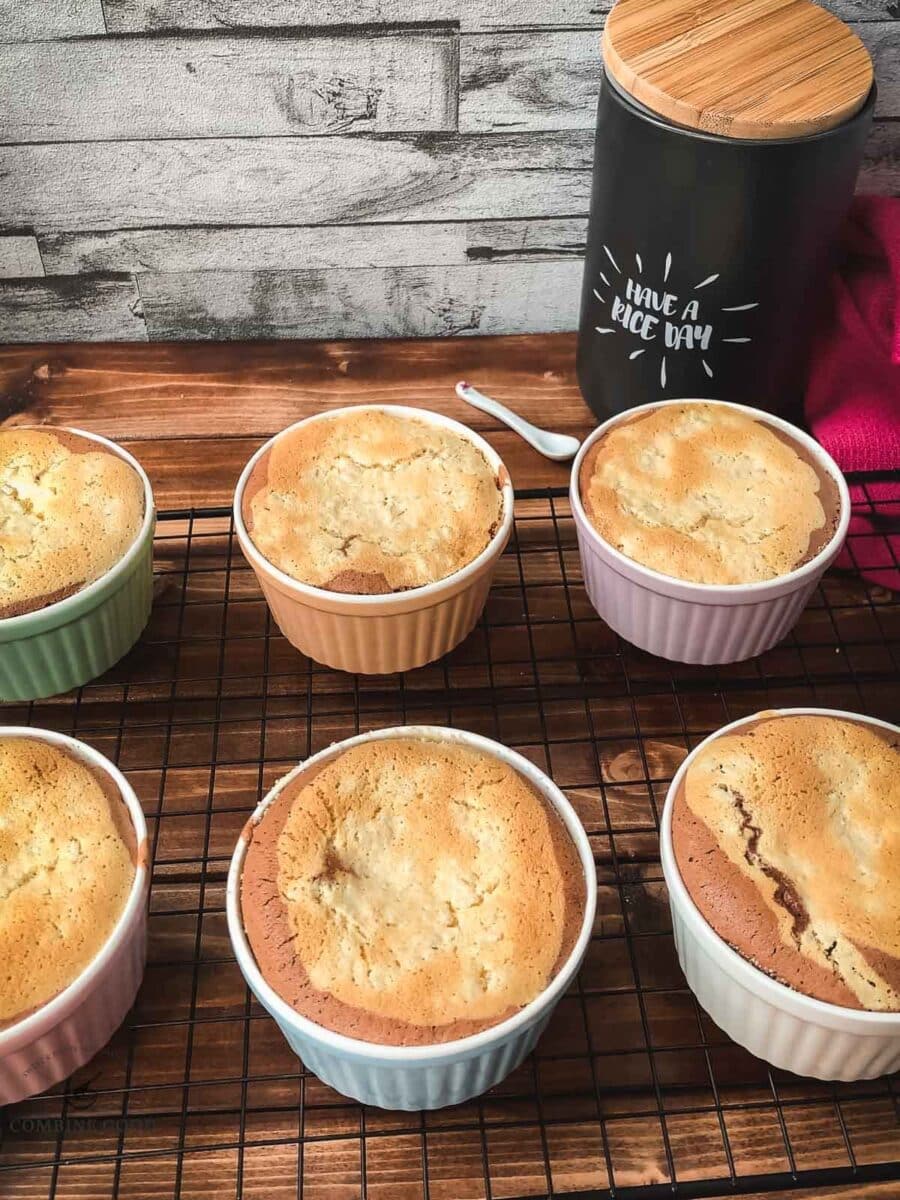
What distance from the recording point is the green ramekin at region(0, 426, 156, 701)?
1.15 metres

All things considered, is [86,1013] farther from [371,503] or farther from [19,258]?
[19,258]

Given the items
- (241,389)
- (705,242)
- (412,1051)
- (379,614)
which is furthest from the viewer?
(241,389)

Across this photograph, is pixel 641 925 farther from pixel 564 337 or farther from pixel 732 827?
pixel 564 337

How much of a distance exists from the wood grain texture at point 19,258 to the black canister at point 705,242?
0.78m

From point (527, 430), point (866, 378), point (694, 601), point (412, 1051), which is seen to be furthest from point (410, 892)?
point (866, 378)

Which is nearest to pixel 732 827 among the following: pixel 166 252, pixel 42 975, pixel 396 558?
pixel 396 558

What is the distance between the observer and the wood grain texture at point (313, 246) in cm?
160

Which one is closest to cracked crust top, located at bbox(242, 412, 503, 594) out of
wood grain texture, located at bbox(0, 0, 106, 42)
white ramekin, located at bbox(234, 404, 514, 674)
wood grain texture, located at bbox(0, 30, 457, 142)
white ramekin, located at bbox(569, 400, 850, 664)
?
white ramekin, located at bbox(234, 404, 514, 674)

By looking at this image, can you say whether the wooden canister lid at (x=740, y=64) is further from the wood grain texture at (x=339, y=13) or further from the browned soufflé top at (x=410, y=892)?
the browned soufflé top at (x=410, y=892)

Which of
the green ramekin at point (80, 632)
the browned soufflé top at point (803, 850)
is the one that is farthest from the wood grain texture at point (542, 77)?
the browned soufflé top at point (803, 850)

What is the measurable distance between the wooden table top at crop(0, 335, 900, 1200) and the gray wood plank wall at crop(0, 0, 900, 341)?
0.04 metres

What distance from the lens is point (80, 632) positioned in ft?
3.89

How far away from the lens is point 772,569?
1190 mm

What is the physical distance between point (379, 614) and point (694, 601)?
1.09 ft
